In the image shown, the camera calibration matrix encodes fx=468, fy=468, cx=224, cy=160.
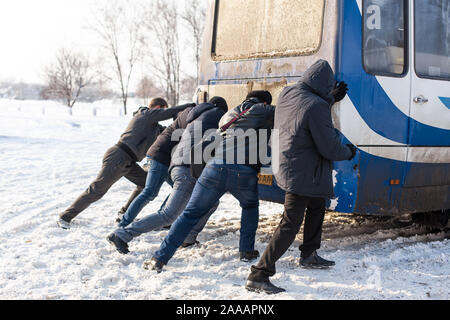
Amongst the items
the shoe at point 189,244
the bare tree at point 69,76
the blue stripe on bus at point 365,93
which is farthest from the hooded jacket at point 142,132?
the bare tree at point 69,76

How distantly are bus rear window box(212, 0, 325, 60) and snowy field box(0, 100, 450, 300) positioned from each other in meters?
2.20

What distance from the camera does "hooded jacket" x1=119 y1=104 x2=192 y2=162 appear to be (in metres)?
5.92

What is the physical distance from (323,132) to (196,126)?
1.47 m

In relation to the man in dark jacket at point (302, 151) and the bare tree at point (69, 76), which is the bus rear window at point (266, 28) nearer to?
the man in dark jacket at point (302, 151)

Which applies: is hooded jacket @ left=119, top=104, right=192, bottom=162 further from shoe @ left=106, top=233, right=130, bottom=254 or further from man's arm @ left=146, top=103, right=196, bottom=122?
shoe @ left=106, top=233, right=130, bottom=254

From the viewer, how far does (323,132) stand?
12.6ft

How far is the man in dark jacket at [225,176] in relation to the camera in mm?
4344

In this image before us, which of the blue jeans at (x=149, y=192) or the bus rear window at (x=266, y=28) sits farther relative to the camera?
the blue jeans at (x=149, y=192)

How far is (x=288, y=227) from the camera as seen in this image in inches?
159

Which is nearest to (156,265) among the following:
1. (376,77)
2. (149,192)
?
(149,192)

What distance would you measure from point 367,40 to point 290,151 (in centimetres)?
154

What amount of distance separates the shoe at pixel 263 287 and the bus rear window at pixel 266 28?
7.75 ft

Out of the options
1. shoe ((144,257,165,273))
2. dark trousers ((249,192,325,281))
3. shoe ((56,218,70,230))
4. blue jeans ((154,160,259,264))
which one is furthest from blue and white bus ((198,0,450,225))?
shoe ((56,218,70,230))
